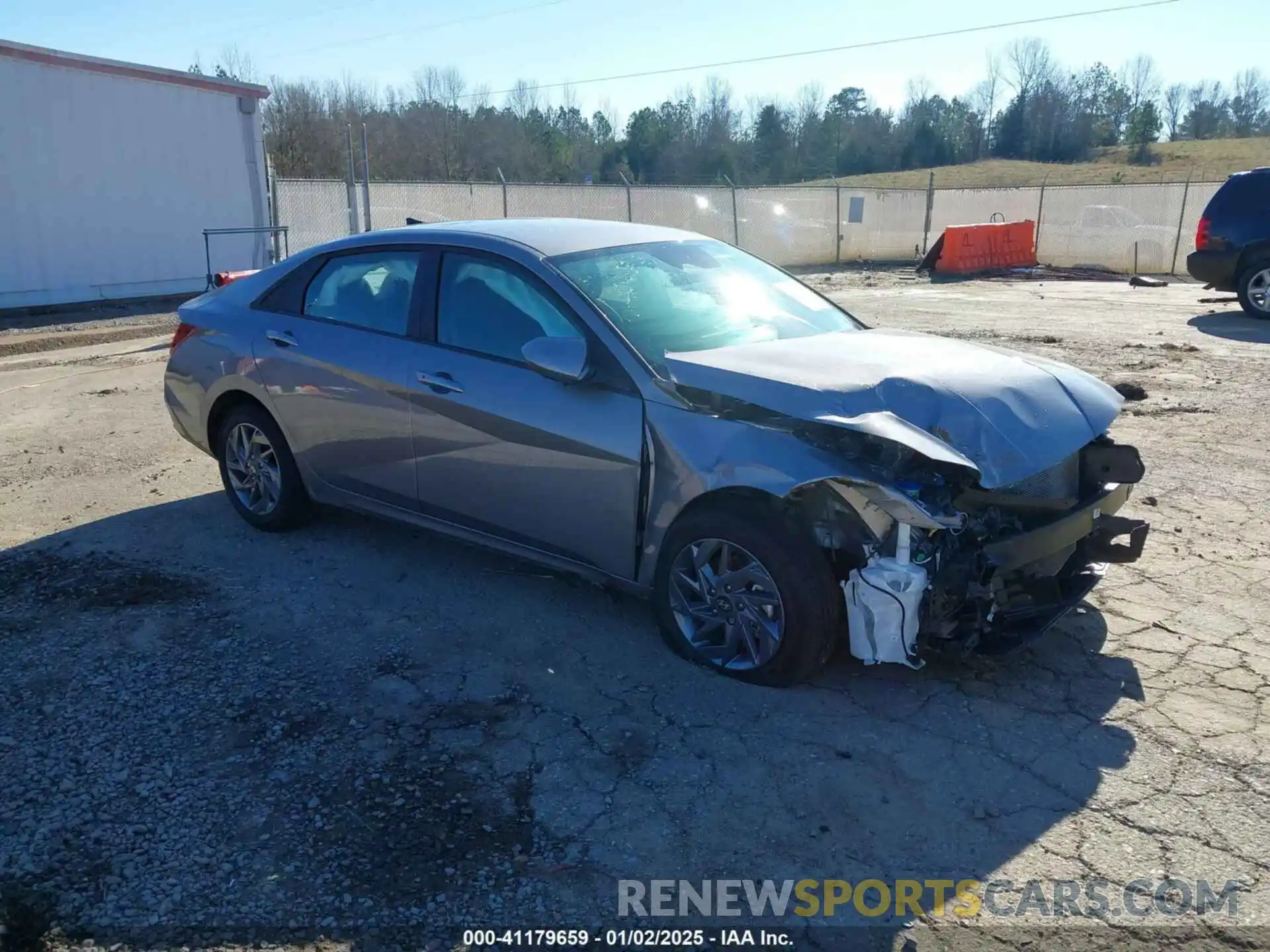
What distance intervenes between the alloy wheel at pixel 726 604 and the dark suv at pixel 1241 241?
1251 centimetres

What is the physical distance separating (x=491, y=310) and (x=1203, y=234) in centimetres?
1258

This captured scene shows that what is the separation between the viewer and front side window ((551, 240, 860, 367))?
4.36 meters

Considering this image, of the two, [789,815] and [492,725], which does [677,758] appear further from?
[492,725]

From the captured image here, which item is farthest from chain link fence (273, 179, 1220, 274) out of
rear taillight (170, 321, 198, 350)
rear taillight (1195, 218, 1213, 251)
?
rear taillight (170, 321, 198, 350)

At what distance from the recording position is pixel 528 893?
9.39ft

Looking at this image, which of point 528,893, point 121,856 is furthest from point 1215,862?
point 121,856

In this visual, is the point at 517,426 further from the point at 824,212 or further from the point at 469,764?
the point at 824,212

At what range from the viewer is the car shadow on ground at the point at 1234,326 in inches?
480

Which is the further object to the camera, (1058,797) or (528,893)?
(1058,797)

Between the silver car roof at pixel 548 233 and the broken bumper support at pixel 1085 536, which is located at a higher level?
the silver car roof at pixel 548 233

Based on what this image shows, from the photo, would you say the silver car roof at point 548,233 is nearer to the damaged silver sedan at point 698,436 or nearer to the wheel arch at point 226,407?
the damaged silver sedan at point 698,436

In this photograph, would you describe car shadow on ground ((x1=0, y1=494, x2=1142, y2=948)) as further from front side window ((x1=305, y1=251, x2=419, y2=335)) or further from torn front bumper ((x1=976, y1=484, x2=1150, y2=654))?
front side window ((x1=305, y1=251, x2=419, y2=335))

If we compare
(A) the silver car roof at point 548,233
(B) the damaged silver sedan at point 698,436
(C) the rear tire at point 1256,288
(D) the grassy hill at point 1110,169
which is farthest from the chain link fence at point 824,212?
(D) the grassy hill at point 1110,169

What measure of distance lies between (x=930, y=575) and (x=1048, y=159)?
90335mm
